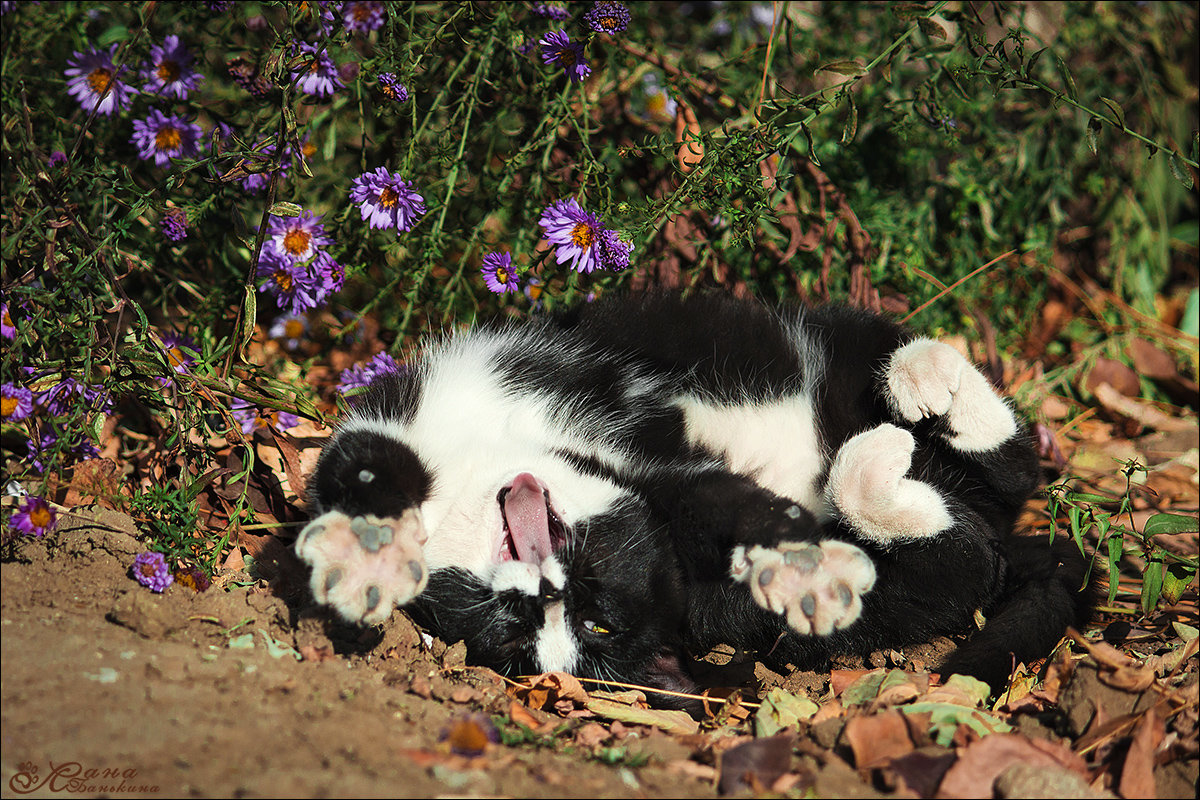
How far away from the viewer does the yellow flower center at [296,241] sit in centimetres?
238

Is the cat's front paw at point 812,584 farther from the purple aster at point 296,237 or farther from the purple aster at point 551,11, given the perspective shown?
the purple aster at point 551,11

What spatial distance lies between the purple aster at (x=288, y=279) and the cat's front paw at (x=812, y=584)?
139 cm

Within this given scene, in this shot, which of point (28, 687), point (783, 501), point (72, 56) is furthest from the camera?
point (72, 56)

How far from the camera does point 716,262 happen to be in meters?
2.84

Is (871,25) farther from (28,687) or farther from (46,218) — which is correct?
(28,687)

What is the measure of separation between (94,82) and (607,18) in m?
1.43

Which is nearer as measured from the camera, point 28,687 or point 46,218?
point 28,687

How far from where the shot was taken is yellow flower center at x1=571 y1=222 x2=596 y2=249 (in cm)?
224

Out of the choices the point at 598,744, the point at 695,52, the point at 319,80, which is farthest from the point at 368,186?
the point at 695,52

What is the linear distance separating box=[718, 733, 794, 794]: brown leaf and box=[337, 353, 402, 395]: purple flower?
4.46 ft

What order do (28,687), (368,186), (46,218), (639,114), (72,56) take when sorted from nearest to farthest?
(28,687) → (46,218) → (368,186) → (72,56) → (639,114)

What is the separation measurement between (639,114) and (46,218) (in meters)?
1.88

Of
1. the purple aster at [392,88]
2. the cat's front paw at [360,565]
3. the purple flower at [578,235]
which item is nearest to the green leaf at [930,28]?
the purple flower at [578,235]

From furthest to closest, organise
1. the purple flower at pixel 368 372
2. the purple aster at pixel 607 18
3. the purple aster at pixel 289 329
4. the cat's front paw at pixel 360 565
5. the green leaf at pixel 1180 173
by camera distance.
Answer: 1. the purple aster at pixel 289 329
2. the purple flower at pixel 368 372
3. the purple aster at pixel 607 18
4. the green leaf at pixel 1180 173
5. the cat's front paw at pixel 360 565
